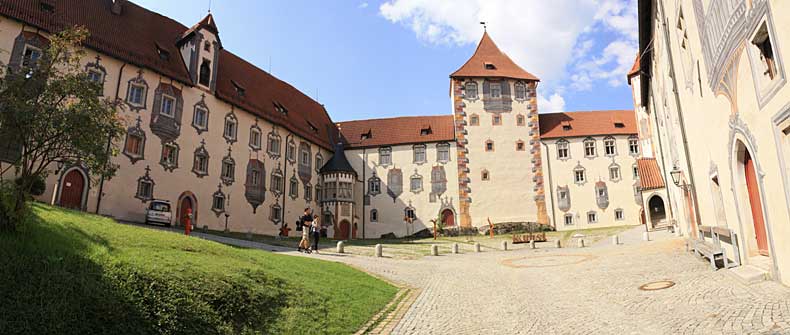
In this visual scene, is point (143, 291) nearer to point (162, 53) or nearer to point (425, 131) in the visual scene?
point (162, 53)

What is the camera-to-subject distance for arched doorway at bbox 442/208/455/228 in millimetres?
45125

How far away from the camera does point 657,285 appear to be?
1159 centimetres

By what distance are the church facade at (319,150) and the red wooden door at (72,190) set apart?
0.05 metres

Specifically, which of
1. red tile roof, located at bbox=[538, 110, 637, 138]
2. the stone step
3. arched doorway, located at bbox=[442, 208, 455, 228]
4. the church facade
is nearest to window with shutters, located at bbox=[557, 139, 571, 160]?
the church facade

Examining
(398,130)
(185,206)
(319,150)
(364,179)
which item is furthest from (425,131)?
(185,206)

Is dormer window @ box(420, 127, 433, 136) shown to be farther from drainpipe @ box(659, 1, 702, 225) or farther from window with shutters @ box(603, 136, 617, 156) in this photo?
drainpipe @ box(659, 1, 702, 225)

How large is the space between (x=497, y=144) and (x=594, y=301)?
37.3 m

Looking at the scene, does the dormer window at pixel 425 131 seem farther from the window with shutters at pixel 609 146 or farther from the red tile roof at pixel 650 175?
the red tile roof at pixel 650 175

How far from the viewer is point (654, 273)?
13453mm

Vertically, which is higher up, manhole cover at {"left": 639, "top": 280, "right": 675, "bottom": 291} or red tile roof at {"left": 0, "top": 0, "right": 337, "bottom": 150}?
red tile roof at {"left": 0, "top": 0, "right": 337, "bottom": 150}

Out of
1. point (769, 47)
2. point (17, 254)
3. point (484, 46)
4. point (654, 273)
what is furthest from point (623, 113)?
point (17, 254)

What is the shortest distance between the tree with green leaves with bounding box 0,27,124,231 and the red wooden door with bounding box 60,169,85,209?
612 inches

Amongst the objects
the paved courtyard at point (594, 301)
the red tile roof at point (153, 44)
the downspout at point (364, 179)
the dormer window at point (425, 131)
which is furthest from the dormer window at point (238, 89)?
the paved courtyard at point (594, 301)

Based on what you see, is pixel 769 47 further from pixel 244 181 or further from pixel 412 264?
pixel 244 181
